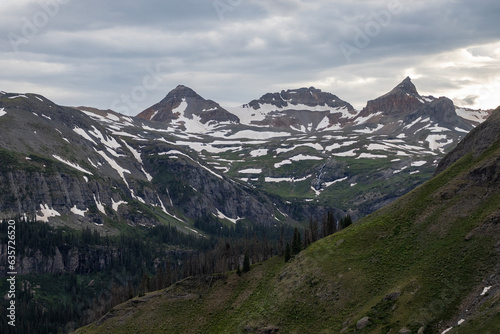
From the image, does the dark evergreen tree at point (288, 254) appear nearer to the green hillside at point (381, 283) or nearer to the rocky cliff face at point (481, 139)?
the green hillside at point (381, 283)

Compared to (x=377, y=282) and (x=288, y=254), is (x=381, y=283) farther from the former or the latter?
(x=288, y=254)

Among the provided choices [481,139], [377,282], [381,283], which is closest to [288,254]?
[377,282]

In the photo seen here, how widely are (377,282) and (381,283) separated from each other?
1.21 metres

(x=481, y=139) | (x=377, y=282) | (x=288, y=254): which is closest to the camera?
(x=377, y=282)

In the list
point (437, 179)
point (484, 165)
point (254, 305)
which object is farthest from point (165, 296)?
point (484, 165)

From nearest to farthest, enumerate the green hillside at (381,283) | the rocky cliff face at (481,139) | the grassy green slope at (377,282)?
the green hillside at (381,283) < the grassy green slope at (377,282) < the rocky cliff face at (481,139)

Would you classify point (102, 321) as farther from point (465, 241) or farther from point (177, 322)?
point (465, 241)

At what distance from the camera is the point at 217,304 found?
11975cm

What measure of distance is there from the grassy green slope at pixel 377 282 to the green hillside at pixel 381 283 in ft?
0.80

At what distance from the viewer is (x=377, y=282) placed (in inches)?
3787

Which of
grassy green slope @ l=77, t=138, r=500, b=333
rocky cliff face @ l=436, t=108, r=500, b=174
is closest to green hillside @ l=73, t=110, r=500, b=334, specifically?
grassy green slope @ l=77, t=138, r=500, b=333

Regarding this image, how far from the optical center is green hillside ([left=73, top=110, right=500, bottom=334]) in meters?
82.0

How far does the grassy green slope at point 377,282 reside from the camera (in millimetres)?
83375

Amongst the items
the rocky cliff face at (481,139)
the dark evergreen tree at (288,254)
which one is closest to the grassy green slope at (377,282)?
the rocky cliff face at (481,139)
